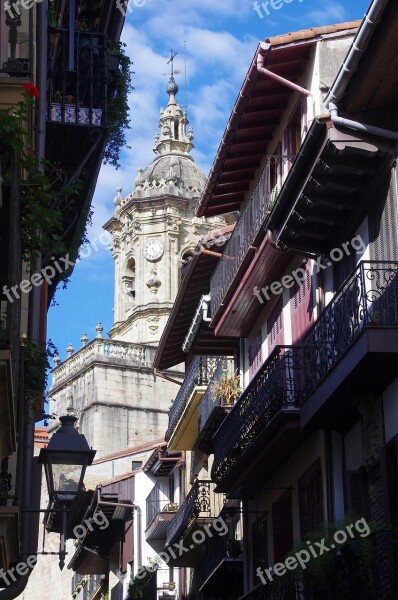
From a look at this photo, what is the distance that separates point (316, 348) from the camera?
16.3 m

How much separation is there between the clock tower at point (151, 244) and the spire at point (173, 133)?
1857 mm

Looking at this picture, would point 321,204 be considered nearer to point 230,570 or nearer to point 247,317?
point 247,317

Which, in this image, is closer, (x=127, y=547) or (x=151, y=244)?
(x=127, y=547)

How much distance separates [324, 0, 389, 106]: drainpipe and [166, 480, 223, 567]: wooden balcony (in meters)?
12.6

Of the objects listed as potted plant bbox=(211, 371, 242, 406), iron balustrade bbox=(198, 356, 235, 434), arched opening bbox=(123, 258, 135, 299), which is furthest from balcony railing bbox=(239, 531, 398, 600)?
arched opening bbox=(123, 258, 135, 299)

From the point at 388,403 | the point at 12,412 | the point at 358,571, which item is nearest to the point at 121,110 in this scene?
the point at 388,403

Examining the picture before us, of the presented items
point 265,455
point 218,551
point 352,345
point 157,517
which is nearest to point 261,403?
point 265,455

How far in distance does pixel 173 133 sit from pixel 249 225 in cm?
5367

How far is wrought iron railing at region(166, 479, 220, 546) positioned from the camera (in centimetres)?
2705

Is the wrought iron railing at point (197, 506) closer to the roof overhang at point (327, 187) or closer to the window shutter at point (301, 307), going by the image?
the window shutter at point (301, 307)

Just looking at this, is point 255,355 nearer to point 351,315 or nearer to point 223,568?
point 223,568

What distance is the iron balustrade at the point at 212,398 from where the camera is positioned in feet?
79.6

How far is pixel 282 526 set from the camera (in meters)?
19.5

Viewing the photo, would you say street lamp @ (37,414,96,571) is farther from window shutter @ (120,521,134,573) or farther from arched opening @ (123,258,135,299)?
arched opening @ (123,258,135,299)
